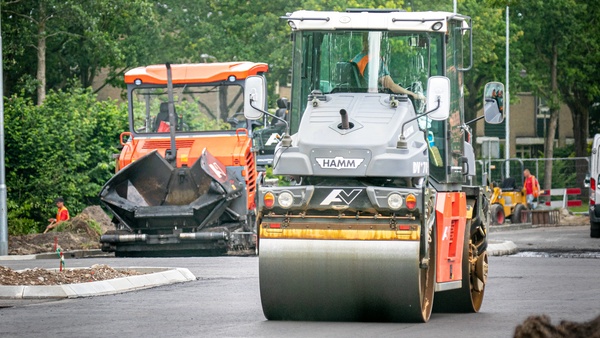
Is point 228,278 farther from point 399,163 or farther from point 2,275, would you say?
point 399,163

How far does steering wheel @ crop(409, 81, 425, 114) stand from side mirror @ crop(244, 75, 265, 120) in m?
1.59

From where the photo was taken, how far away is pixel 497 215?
41250 millimetres

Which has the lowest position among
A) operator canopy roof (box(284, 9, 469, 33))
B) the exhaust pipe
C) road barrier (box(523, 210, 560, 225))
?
road barrier (box(523, 210, 560, 225))

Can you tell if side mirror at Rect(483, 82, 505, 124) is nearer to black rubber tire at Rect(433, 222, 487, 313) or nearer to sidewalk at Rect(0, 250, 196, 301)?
black rubber tire at Rect(433, 222, 487, 313)

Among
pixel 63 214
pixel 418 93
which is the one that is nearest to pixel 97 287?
pixel 418 93

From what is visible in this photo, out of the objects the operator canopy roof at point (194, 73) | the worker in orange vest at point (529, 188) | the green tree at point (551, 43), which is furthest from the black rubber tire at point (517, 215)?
the green tree at point (551, 43)

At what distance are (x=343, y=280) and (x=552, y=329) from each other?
5.72 metres

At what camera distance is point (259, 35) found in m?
56.8

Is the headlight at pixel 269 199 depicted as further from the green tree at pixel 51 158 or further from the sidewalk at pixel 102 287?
the green tree at pixel 51 158

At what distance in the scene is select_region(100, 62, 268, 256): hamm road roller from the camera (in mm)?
26078

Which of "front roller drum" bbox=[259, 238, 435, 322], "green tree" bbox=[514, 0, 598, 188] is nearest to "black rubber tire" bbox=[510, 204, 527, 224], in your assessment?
"green tree" bbox=[514, 0, 598, 188]

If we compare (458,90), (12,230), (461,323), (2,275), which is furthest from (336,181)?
(12,230)

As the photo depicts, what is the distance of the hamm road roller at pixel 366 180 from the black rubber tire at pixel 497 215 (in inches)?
1047

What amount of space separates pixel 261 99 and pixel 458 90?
8.79ft
